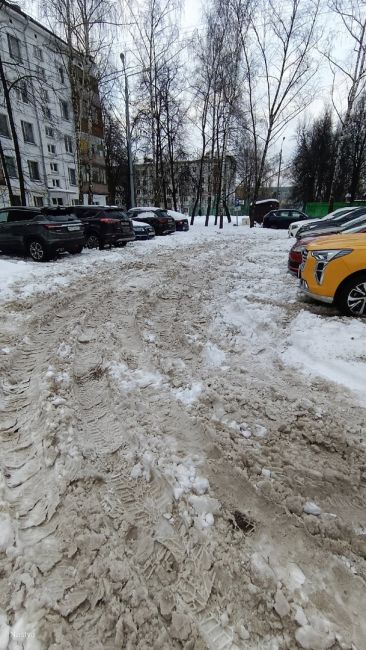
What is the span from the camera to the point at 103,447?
252cm

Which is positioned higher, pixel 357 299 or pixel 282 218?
pixel 282 218

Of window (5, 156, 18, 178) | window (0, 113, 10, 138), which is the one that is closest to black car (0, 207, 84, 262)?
window (5, 156, 18, 178)

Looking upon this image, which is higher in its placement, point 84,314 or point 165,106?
point 165,106

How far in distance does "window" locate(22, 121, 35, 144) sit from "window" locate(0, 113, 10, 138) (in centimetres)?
177

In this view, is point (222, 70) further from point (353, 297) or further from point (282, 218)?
point (353, 297)

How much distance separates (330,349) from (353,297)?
1.41 m

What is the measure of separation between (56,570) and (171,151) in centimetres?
3270

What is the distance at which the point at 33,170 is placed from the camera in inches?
1066

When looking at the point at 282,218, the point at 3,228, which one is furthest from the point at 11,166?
the point at 282,218

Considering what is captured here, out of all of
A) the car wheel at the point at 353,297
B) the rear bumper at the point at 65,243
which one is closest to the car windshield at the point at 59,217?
the rear bumper at the point at 65,243

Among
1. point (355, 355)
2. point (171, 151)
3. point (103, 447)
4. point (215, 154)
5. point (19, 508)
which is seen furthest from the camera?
point (171, 151)

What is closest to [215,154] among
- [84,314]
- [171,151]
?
[171,151]

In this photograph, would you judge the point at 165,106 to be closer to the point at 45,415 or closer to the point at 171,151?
the point at 171,151

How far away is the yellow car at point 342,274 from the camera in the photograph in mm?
4734
